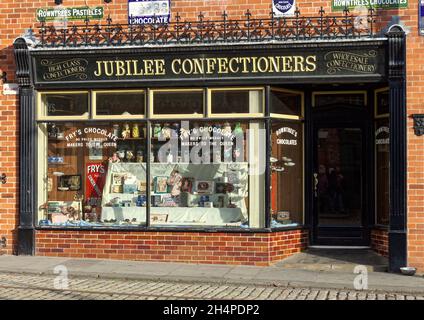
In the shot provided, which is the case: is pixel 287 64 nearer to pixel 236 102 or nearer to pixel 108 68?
pixel 236 102

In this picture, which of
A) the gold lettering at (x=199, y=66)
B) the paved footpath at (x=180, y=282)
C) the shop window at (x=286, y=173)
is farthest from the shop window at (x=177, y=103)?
the paved footpath at (x=180, y=282)

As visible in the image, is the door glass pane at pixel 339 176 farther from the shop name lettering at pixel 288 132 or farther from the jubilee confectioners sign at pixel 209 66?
the jubilee confectioners sign at pixel 209 66

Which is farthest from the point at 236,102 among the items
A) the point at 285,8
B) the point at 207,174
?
the point at 285,8

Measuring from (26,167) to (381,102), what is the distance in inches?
254

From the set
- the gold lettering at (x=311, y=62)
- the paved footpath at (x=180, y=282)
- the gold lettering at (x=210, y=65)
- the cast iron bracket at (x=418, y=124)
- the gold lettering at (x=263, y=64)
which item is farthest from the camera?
the gold lettering at (x=210, y=65)

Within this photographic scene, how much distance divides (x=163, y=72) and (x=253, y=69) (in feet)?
5.15

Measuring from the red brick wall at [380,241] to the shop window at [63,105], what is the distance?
5611 mm

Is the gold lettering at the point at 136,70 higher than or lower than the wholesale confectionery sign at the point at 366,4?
lower

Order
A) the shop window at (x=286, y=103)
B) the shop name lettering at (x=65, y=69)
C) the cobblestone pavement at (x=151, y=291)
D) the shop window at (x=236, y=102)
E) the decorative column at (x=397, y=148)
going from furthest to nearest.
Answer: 1. the shop name lettering at (x=65, y=69)
2. the shop window at (x=286, y=103)
3. the shop window at (x=236, y=102)
4. the decorative column at (x=397, y=148)
5. the cobblestone pavement at (x=151, y=291)

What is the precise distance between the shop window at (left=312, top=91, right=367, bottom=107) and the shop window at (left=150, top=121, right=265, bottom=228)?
140 centimetres

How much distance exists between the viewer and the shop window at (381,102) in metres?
11.4

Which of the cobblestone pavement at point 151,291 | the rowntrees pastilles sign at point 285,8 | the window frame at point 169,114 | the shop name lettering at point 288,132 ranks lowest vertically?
the cobblestone pavement at point 151,291

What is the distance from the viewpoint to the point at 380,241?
11.5 m

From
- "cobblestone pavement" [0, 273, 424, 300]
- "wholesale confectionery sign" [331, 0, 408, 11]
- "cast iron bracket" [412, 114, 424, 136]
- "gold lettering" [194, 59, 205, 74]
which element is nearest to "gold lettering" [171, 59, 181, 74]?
"gold lettering" [194, 59, 205, 74]
